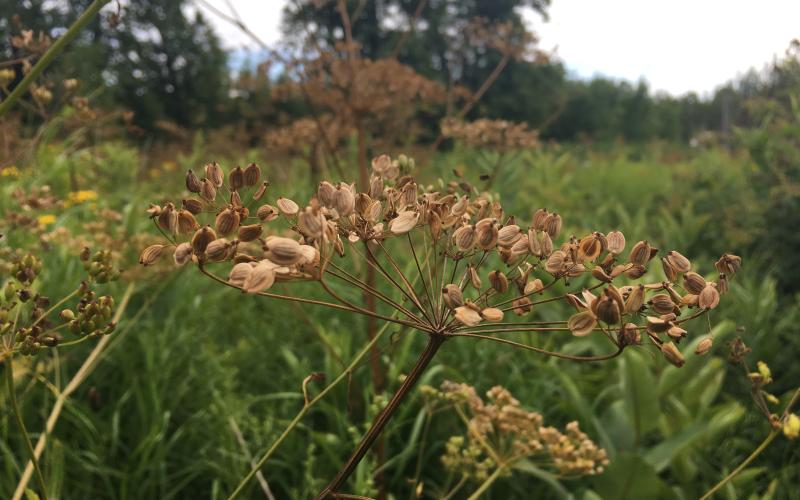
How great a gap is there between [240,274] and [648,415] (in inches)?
71.9

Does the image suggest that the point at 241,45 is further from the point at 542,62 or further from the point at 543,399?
the point at 543,399

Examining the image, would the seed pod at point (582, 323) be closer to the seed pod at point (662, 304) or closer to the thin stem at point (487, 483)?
the seed pod at point (662, 304)

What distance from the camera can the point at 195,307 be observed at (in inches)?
106

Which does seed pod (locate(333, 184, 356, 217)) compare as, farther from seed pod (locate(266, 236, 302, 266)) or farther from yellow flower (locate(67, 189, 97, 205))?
yellow flower (locate(67, 189, 97, 205))

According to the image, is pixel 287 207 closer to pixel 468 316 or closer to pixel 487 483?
pixel 468 316

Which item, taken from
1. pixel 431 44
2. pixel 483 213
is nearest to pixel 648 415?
pixel 483 213

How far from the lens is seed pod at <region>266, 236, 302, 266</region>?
568 millimetres

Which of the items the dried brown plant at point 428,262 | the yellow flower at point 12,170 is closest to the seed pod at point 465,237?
the dried brown plant at point 428,262

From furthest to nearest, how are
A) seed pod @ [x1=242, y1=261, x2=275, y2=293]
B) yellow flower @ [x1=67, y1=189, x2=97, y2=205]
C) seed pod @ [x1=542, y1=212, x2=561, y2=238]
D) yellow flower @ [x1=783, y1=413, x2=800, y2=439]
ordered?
yellow flower @ [x1=67, y1=189, x2=97, y2=205]
yellow flower @ [x1=783, y1=413, x2=800, y2=439]
seed pod @ [x1=542, y1=212, x2=561, y2=238]
seed pod @ [x1=242, y1=261, x2=275, y2=293]

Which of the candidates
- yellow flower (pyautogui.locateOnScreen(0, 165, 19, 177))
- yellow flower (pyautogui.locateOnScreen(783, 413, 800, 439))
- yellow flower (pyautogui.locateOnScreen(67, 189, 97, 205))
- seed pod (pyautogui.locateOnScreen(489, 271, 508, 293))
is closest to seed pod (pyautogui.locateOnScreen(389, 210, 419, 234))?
seed pod (pyautogui.locateOnScreen(489, 271, 508, 293))

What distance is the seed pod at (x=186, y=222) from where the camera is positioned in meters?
0.67

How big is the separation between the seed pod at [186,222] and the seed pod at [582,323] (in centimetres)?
44

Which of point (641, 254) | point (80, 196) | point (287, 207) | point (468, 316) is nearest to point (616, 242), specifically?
point (641, 254)

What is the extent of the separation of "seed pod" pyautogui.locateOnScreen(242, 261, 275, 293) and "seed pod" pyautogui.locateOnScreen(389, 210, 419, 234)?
0.16 meters
